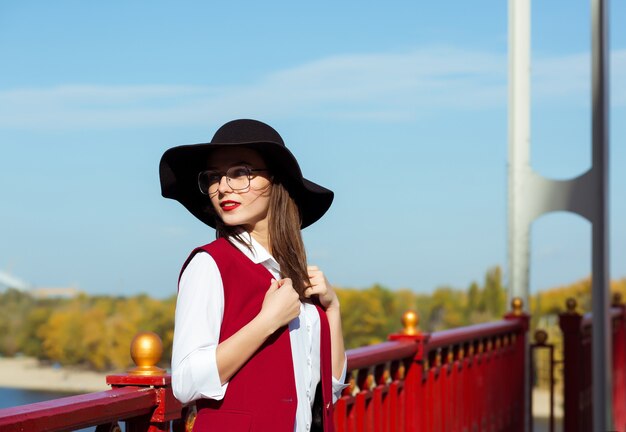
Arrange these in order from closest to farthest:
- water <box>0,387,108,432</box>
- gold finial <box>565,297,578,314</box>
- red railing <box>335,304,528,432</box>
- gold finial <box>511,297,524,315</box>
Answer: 1. water <box>0,387,108,432</box>
2. red railing <box>335,304,528,432</box>
3. gold finial <box>511,297,524,315</box>
4. gold finial <box>565,297,578,314</box>

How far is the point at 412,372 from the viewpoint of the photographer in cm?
471

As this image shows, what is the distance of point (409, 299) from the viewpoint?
3234 cm

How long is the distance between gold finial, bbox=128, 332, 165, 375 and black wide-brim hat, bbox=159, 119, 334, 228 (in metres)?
0.30

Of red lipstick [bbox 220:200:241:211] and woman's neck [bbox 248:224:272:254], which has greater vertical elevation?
red lipstick [bbox 220:200:241:211]

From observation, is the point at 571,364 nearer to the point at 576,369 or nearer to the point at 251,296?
the point at 576,369

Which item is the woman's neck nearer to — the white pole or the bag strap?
the bag strap

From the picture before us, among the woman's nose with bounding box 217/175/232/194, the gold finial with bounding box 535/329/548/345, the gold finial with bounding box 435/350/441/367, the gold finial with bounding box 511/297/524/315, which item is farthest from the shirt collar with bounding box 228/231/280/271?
the gold finial with bounding box 535/329/548/345

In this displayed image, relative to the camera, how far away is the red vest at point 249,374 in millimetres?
2373

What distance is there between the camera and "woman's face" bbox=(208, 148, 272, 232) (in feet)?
8.20

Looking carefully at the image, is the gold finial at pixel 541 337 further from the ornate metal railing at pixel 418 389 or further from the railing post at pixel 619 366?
the railing post at pixel 619 366

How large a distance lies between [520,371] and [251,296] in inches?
207

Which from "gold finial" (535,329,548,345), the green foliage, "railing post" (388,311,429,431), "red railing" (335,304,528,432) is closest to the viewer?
"red railing" (335,304,528,432)

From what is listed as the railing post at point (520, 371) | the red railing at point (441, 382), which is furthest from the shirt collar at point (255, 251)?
the railing post at point (520, 371)

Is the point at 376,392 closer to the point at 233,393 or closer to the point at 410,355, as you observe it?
the point at 410,355
